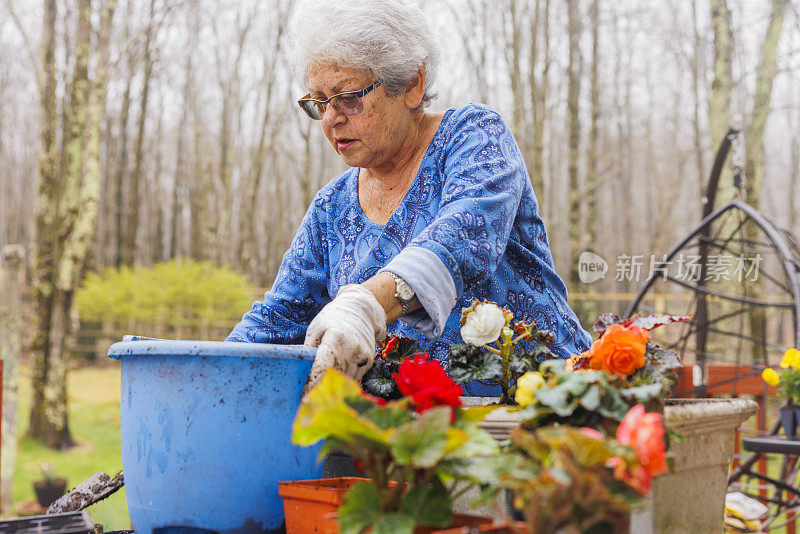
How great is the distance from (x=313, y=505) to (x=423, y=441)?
0.33 m

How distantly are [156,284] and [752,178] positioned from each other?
1006 cm

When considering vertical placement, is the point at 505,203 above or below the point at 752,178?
below

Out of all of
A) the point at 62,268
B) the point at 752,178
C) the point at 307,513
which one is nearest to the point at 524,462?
the point at 307,513

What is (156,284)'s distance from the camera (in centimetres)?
1365

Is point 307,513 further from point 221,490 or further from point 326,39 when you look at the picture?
point 326,39

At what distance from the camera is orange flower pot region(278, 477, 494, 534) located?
1.09 m

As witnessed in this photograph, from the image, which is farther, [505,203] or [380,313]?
[505,203]

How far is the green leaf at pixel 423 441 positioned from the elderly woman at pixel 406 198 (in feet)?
1.85

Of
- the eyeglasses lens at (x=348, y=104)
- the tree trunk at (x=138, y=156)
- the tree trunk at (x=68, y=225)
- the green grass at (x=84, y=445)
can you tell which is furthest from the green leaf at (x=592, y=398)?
the tree trunk at (x=138, y=156)

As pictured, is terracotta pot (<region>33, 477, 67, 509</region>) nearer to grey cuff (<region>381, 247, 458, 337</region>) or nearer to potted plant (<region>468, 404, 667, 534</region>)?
grey cuff (<region>381, 247, 458, 337</region>)

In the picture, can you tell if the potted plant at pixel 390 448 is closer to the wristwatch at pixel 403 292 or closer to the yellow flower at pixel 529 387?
the yellow flower at pixel 529 387

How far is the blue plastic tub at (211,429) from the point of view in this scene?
1.21 meters

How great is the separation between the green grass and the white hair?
4.48m

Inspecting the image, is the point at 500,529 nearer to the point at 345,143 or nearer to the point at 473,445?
the point at 473,445
